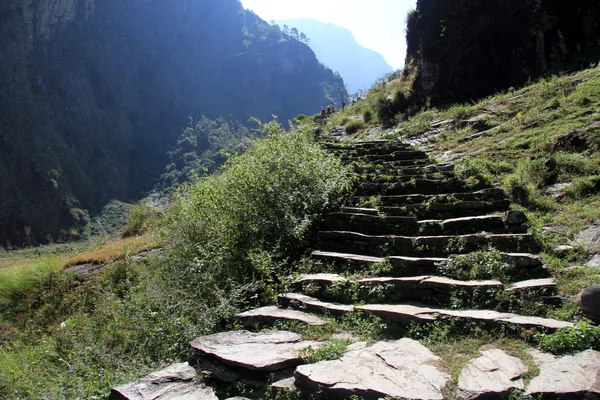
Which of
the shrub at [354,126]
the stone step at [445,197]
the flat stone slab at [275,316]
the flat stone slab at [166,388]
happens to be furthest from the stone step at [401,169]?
the shrub at [354,126]

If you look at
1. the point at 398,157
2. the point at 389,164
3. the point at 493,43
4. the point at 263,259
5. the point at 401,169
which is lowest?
the point at 263,259

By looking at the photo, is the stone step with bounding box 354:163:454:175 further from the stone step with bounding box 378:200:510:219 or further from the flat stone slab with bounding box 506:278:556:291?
the flat stone slab with bounding box 506:278:556:291

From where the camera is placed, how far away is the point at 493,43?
49.1 ft

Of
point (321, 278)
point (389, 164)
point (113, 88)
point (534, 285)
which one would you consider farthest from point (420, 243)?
point (113, 88)

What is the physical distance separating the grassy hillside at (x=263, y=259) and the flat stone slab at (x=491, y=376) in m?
0.18

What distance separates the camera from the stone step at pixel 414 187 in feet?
22.6

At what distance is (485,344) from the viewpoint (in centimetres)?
351

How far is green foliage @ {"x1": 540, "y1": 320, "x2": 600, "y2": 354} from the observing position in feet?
10.5

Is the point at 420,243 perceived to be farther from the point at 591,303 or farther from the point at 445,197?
the point at 591,303

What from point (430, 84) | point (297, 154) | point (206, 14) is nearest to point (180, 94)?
point (206, 14)

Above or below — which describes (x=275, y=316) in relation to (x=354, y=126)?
below

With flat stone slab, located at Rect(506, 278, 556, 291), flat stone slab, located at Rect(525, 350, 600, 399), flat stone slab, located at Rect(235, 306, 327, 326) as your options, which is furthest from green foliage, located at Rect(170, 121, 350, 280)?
flat stone slab, located at Rect(525, 350, 600, 399)

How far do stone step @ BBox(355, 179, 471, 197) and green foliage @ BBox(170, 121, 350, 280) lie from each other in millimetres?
446

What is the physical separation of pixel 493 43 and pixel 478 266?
1311 centimetres
